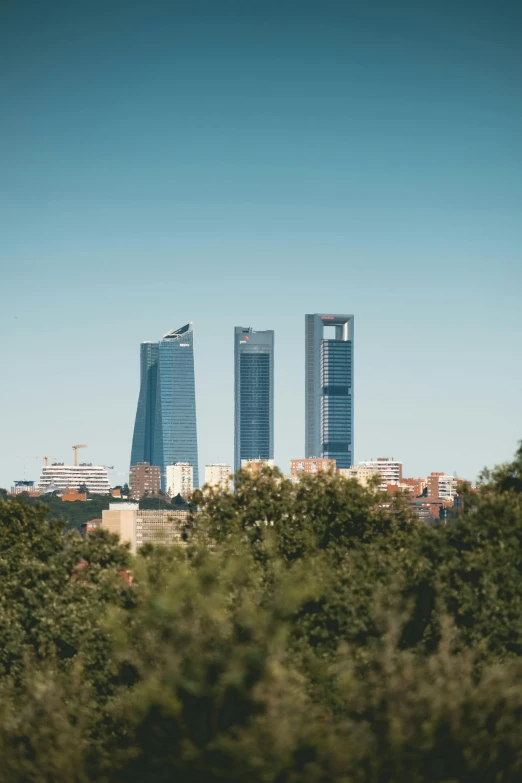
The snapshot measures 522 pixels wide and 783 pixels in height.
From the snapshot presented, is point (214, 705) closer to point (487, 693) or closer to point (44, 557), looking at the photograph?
point (487, 693)

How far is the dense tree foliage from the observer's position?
39.2ft

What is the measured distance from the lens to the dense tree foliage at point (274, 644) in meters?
11.9

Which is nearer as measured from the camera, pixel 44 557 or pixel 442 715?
pixel 442 715

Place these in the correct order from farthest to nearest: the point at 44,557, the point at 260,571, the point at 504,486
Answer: the point at 44,557
the point at 504,486
the point at 260,571

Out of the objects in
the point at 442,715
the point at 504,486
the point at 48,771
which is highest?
the point at 504,486

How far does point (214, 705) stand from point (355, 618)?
12.7 m

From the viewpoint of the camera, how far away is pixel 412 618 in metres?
23.9

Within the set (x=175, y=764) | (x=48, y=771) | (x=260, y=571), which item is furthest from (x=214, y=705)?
(x=260, y=571)

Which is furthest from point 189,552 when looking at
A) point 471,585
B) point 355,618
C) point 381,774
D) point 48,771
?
point 381,774

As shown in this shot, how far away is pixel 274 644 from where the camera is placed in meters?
12.3

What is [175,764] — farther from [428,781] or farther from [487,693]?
[487,693]

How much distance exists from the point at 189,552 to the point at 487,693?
15070 millimetres

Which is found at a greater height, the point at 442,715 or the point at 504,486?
the point at 504,486

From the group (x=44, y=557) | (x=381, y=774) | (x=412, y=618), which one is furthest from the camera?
(x=44, y=557)
